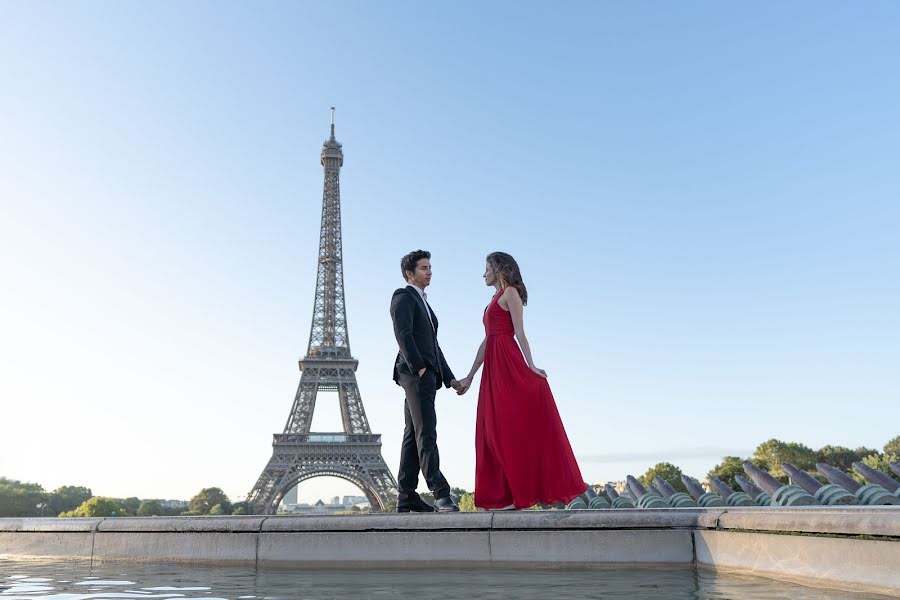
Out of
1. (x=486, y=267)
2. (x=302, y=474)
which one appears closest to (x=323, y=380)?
(x=302, y=474)

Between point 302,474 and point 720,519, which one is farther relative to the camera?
point 302,474

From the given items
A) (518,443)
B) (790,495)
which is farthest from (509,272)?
(790,495)

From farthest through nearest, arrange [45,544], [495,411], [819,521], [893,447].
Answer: [893,447], [45,544], [495,411], [819,521]

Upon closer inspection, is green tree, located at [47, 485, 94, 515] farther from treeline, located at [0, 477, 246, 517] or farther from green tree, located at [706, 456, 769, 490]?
green tree, located at [706, 456, 769, 490]

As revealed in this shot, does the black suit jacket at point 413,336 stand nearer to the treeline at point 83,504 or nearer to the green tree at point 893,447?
the treeline at point 83,504

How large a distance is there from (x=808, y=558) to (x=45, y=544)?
751 centimetres

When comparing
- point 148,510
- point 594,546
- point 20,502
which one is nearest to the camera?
point 594,546

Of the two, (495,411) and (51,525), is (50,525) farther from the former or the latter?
(495,411)

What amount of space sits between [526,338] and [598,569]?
2.50m

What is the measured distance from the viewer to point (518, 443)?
295 inches

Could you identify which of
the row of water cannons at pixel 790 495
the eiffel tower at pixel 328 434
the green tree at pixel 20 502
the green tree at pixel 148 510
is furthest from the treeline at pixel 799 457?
the green tree at pixel 20 502

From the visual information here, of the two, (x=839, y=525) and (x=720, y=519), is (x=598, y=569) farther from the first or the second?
(x=839, y=525)

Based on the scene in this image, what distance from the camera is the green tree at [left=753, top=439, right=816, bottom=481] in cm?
7000

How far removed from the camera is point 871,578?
446 cm
